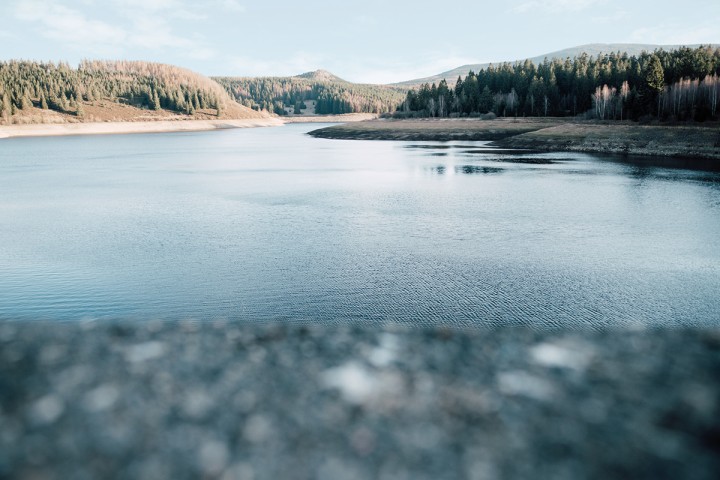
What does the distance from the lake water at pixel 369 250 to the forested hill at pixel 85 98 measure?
118621 mm

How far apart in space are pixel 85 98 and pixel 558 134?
513ft

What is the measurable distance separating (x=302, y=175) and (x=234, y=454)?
41.4 meters

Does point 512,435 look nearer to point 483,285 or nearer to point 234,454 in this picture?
point 234,454

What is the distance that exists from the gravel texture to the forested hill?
475 feet

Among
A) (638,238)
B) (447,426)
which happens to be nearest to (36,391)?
(447,426)

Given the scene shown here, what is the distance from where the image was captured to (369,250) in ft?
62.2

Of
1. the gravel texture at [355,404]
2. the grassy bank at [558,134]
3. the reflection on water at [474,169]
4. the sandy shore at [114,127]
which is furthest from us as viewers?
the sandy shore at [114,127]

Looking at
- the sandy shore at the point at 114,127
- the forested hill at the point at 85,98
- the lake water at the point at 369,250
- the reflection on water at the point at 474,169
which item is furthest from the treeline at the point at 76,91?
the reflection on water at the point at 474,169

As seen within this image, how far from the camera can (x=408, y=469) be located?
3150 millimetres

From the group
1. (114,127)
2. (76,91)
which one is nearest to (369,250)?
(114,127)

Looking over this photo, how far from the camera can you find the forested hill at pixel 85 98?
135 m

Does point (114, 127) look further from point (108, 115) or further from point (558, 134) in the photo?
point (558, 134)

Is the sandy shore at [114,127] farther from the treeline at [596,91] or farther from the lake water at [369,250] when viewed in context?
the lake water at [369,250]

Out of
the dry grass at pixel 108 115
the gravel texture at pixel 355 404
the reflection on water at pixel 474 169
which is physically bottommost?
the reflection on water at pixel 474 169
